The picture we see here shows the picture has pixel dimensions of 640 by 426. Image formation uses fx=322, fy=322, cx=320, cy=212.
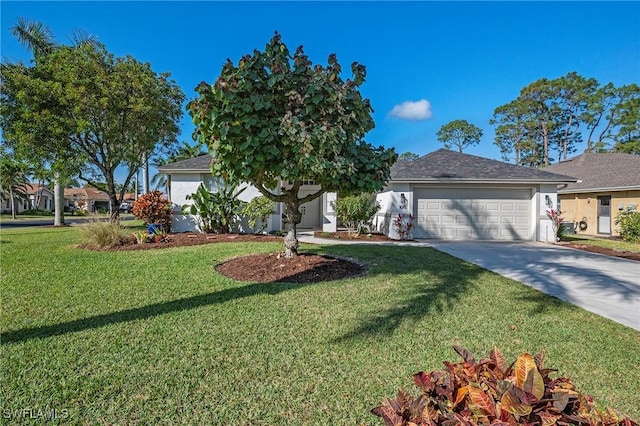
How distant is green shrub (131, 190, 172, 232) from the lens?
40.7ft

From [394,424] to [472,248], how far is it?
32.7 feet

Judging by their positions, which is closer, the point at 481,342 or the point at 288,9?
the point at 481,342

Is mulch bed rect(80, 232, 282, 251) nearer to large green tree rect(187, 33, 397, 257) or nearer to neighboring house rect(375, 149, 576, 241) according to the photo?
large green tree rect(187, 33, 397, 257)

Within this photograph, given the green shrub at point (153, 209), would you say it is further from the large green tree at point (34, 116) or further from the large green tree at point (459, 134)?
the large green tree at point (459, 134)

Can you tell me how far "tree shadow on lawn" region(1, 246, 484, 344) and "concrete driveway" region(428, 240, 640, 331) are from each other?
106 cm

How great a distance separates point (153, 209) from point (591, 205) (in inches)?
825

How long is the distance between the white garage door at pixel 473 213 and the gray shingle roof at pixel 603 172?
4.48 metres

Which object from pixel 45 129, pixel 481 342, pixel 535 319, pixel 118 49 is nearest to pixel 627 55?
pixel 535 319

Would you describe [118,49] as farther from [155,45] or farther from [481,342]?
[481,342]

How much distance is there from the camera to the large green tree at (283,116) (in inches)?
197

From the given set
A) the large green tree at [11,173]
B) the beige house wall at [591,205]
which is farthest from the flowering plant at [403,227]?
the large green tree at [11,173]

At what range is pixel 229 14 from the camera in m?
9.05

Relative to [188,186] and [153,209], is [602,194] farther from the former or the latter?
[153,209]

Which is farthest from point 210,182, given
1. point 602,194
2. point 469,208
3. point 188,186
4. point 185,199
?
point 602,194
